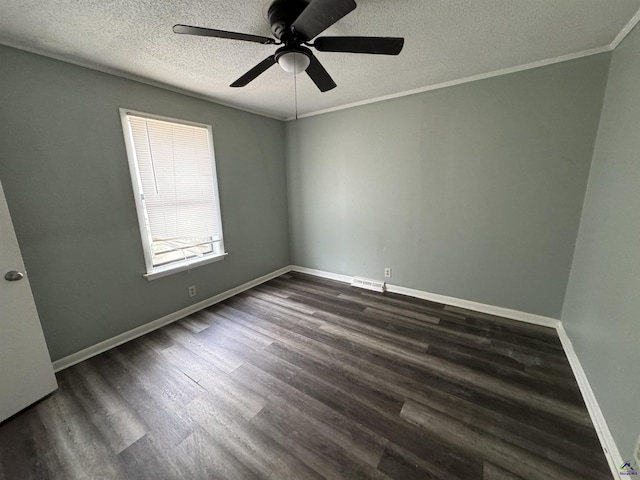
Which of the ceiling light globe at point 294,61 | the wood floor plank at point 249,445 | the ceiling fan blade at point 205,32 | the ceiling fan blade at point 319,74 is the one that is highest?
the ceiling fan blade at point 205,32

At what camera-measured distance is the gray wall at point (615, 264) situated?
1.22 m

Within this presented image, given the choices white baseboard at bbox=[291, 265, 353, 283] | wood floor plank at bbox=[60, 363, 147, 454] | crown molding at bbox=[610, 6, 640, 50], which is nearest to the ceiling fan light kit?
crown molding at bbox=[610, 6, 640, 50]

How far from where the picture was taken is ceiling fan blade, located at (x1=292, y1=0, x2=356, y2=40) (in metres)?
1.02

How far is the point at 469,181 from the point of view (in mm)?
2551

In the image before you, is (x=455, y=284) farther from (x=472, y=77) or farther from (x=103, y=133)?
(x=103, y=133)

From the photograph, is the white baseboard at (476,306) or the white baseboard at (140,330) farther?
the white baseboard at (476,306)

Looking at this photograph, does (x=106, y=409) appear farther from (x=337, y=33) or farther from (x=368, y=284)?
(x=337, y=33)

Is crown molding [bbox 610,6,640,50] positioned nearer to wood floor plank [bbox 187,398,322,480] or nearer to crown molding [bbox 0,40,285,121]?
wood floor plank [bbox 187,398,322,480]

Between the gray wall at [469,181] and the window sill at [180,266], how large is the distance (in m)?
1.68

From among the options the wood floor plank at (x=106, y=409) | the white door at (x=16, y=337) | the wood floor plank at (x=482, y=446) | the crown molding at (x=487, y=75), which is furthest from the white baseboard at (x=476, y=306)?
the white door at (x=16, y=337)

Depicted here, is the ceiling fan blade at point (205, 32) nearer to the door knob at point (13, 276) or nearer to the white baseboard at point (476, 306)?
the door knob at point (13, 276)

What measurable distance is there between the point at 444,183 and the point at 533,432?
2.16m

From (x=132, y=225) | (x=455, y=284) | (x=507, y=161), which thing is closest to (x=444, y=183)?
(x=507, y=161)

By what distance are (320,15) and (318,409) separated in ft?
7.08
